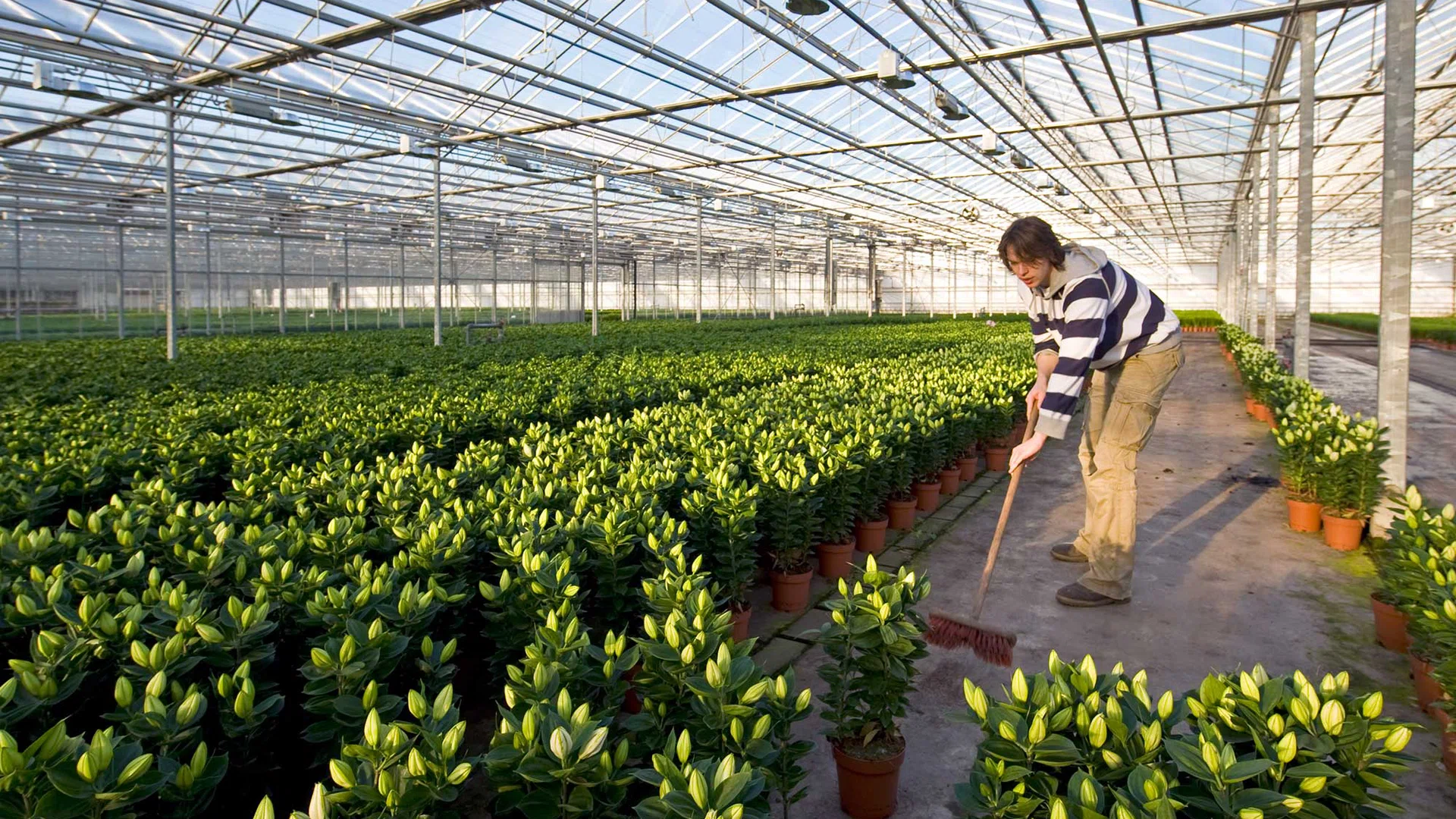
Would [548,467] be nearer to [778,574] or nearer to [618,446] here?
[618,446]

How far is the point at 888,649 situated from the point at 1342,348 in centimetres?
3111

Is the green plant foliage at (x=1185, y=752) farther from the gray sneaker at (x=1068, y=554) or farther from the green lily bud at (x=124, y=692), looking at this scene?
the gray sneaker at (x=1068, y=554)

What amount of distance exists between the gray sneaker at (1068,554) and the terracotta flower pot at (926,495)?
4.28 feet

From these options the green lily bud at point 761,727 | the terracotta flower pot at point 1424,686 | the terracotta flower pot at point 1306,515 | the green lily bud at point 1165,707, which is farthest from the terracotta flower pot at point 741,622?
the terracotta flower pot at point 1306,515

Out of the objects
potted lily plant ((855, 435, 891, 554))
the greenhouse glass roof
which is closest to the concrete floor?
potted lily plant ((855, 435, 891, 554))

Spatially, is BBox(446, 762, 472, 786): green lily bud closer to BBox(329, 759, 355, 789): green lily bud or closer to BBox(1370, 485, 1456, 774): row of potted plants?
BBox(329, 759, 355, 789): green lily bud

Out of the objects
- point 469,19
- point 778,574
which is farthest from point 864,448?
point 469,19

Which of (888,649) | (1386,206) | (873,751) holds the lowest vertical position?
(873,751)

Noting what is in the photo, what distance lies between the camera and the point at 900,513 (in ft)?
20.2

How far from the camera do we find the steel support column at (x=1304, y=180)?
30.0ft

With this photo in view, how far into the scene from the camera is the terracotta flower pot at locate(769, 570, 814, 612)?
4.57 metres

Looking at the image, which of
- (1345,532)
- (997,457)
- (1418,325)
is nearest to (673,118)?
(997,457)

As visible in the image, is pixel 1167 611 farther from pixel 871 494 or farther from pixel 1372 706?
pixel 1372 706

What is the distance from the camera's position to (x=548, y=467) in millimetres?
4641
